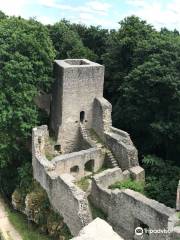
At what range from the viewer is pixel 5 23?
3073cm

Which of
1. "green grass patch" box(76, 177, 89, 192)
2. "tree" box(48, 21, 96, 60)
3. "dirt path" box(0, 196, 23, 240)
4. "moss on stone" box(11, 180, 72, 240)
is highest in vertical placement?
"tree" box(48, 21, 96, 60)

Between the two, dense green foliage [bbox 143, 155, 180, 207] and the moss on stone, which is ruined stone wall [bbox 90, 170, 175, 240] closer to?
the moss on stone

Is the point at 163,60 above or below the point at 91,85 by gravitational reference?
above

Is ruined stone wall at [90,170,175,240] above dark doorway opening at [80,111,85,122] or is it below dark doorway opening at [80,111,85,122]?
below

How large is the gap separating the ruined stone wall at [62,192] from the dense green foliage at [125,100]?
5.17 feet

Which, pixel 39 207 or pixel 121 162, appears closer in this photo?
pixel 39 207

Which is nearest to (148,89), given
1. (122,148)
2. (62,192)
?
(122,148)

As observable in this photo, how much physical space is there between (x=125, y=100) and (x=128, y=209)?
12.2 m

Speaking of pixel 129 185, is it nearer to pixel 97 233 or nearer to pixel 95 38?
pixel 97 233

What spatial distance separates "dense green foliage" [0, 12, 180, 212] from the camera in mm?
27906

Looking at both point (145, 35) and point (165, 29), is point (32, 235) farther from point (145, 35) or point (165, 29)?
point (165, 29)

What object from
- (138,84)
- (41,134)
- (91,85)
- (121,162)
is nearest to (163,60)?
(138,84)

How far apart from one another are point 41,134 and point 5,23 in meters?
7.99

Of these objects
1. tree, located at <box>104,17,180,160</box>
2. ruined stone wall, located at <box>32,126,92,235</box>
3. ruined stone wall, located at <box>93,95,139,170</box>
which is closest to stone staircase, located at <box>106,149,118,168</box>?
ruined stone wall, located at <box>93,95,139,170</box>
